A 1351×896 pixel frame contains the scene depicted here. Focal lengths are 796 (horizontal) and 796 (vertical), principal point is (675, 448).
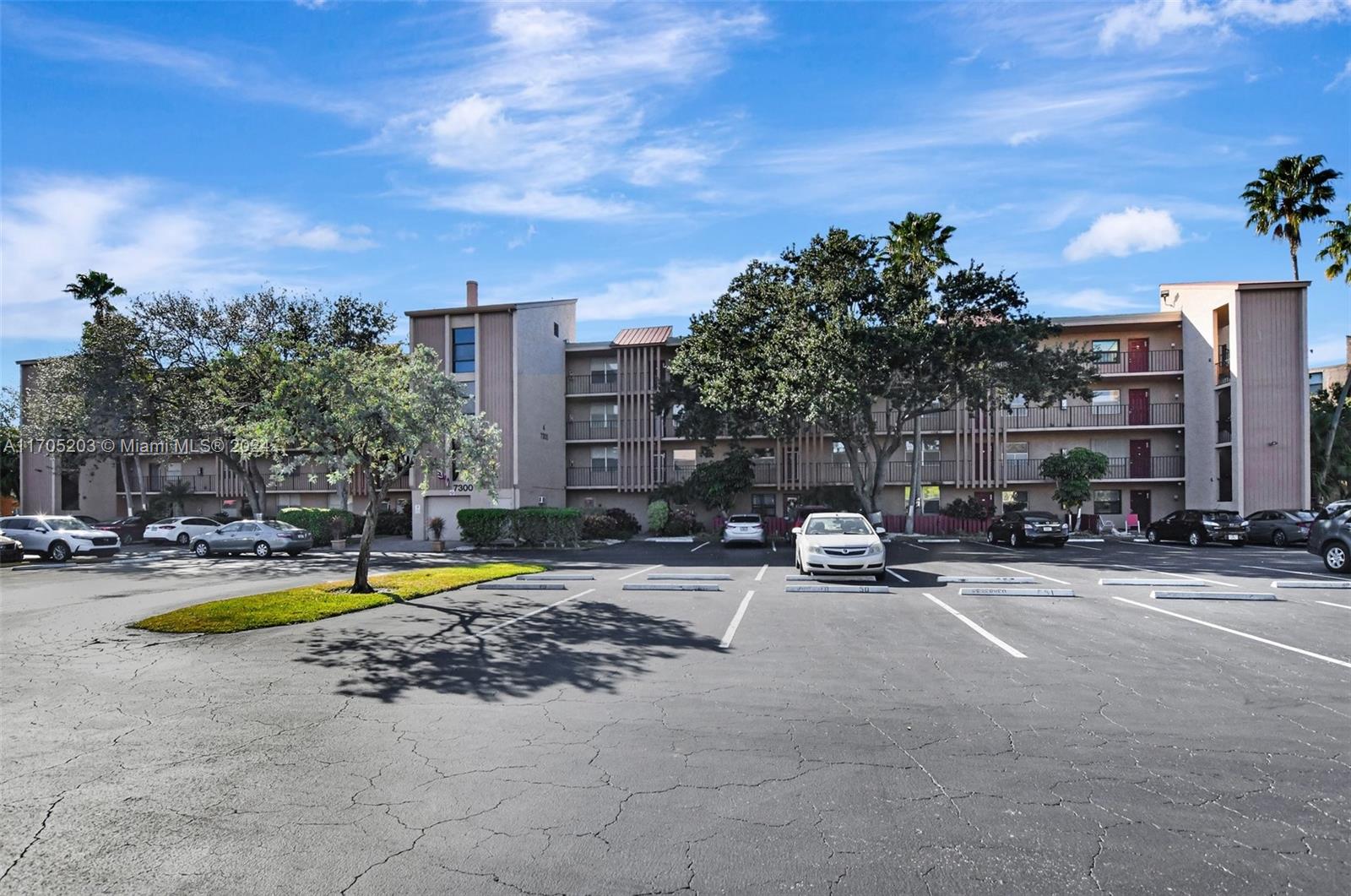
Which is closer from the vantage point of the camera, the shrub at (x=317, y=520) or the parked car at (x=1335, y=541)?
the parked car at (x=1335, y=541)

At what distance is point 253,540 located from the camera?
28.2 m

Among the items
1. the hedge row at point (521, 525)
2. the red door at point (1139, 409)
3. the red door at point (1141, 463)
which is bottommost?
the hedge row at point (521, 525)

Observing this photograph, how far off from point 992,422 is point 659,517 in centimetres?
Result: 1686

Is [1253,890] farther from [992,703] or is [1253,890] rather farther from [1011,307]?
[1011,307]

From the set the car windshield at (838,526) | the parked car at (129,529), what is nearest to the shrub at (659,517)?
the car windshield at (838,526)

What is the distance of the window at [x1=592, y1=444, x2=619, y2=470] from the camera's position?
42000 mm

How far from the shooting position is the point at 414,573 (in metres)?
18.5

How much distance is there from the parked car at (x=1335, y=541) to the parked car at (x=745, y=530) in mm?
16958

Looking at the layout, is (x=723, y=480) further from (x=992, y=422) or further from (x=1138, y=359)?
(x=1138, y=359)

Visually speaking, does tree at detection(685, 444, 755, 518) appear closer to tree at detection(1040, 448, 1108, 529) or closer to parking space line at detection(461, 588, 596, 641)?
tree at detection(1040, 448, 1108, 529)

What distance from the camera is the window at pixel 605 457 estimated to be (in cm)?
4200

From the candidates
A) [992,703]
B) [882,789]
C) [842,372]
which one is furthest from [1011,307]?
[882,789]

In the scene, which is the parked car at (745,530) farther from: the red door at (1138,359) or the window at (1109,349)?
the red door at (1138,359)

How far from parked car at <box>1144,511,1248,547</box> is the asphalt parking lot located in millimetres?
20571
